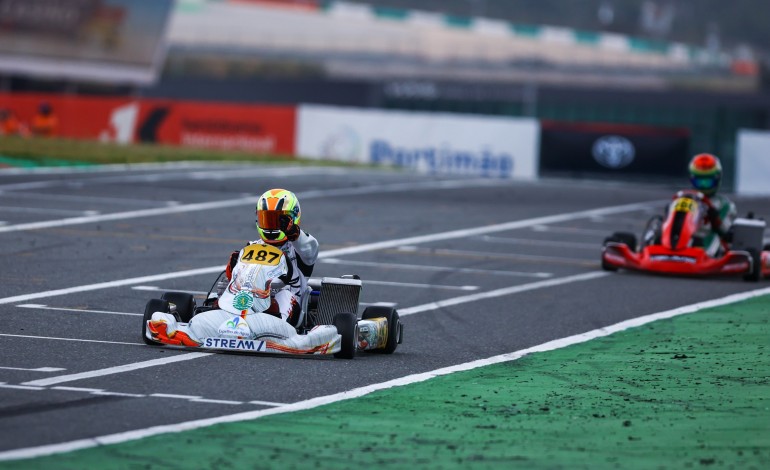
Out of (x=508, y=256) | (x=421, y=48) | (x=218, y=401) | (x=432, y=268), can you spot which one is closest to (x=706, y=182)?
(x=508, y=256)

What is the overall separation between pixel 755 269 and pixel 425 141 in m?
20.1

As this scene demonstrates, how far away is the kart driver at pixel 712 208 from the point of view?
19219 millimetres

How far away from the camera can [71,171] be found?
1197 inches

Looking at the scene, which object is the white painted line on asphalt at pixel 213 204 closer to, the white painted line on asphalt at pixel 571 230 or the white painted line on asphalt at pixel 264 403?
the white painted line on asphalt at pixel 571 230

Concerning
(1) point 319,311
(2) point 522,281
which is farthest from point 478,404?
(2) point 522,281

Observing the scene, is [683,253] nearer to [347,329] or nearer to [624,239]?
[624,239]

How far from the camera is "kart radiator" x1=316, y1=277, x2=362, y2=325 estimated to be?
40.0 feet

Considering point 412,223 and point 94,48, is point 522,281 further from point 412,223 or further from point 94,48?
point 94,48

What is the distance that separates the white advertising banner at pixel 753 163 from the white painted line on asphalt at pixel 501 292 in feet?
57.8

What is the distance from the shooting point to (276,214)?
11953 mm

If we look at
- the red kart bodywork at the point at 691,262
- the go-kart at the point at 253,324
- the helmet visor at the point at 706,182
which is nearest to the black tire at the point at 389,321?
the go-kart at the point at 253,324

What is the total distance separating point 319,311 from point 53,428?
409 centimetres

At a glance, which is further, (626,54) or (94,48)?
(626,54)

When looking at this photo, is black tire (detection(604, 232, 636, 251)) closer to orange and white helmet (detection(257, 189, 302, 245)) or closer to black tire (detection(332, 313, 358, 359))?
orange and white helmet (detection(257, 189, 302, 245))
